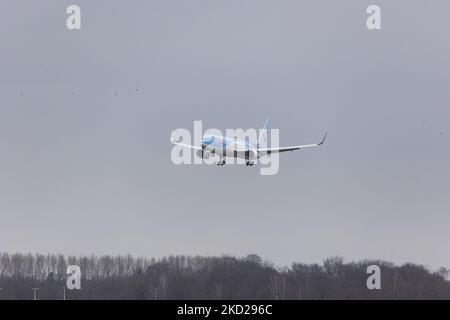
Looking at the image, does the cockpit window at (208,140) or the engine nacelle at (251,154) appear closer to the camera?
the engine nacelle at (251,154)

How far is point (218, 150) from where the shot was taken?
191 meters

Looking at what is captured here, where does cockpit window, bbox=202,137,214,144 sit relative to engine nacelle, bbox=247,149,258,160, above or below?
above

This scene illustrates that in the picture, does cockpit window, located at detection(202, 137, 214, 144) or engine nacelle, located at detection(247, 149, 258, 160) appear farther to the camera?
cockpit window, located at detection(202, 137, 214, 144)

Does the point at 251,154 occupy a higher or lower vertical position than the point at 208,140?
lower

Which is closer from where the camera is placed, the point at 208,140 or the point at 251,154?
the point at 251,154

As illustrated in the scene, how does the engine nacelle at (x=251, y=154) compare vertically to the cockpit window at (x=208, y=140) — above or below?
below
